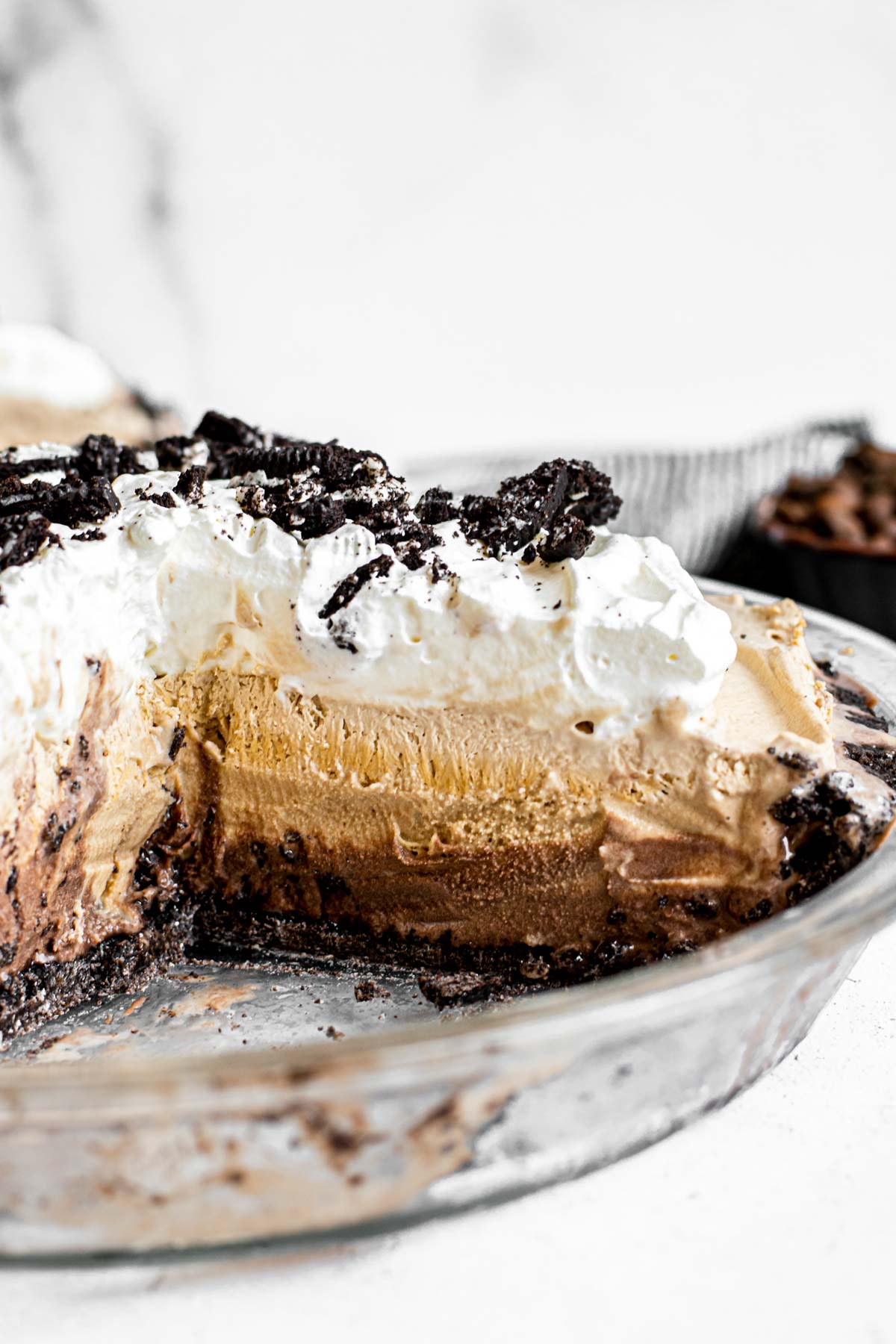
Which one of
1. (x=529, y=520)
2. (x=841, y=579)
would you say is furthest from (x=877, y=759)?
(x=841, y=579)

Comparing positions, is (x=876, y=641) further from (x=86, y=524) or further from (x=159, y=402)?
(x=159, y=402)

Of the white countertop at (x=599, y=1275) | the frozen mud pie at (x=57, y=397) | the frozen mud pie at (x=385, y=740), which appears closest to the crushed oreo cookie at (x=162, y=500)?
the frozen mud pie at (x=385, y=740)

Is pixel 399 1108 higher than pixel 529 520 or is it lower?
lower

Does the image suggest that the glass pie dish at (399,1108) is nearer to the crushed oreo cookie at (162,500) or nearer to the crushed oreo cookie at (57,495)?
the crushed oreo cookie at (57,495)

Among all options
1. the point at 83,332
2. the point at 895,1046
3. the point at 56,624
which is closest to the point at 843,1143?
the point at 895,1046

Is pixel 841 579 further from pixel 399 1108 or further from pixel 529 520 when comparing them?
pixel 399 1108

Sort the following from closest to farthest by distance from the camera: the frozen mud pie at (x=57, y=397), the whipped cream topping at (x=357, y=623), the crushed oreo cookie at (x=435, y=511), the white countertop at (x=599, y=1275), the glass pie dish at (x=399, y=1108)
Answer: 1. the glass pie dish at (x=399, y=1108)
2. the white countertop at (x=599, y=1275)
3. the whipped cream topping at (x=357, y=623)
4. the crushed oreo cookie at (x=435, y=511)
5. the frozen mud pie at (x=57, y=397)

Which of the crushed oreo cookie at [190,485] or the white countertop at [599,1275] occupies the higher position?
the crushed oreo cookie at [190,485]
